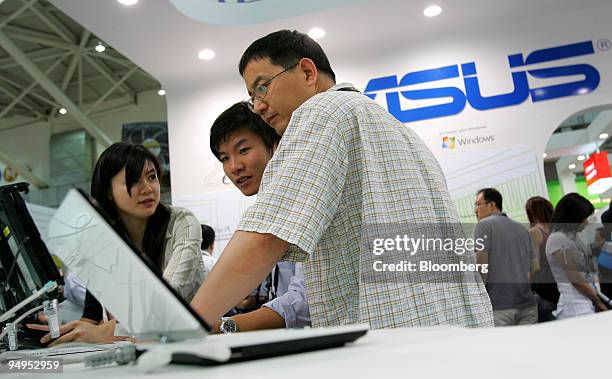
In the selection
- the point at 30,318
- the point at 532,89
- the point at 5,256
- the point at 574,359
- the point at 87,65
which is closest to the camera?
the point at 574,359

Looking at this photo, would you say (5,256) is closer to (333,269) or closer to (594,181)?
(333,269)

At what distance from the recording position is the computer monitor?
45.9 inches

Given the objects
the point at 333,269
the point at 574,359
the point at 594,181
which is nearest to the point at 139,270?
the point at 574,359

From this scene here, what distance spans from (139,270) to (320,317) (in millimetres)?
706

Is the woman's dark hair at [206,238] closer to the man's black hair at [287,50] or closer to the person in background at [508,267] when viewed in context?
the person in background at [508,267]

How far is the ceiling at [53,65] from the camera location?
864 centimetres

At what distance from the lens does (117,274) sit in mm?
531

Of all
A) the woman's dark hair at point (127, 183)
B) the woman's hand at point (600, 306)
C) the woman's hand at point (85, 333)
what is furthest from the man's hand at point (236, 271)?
the woman's hand at point (600, 306)

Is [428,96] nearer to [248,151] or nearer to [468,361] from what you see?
[248,151]

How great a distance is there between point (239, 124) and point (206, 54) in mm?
3627

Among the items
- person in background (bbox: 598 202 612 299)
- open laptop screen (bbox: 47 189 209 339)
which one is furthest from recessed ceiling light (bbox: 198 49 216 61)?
open laptop screen (bbox: 47 189 209 339)

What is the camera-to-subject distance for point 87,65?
10.7 metres

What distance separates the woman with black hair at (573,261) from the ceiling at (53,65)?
7180 millimetres

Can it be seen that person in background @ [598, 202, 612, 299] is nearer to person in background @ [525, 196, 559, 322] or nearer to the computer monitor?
person in background @ [525, 196, 559, 322]
